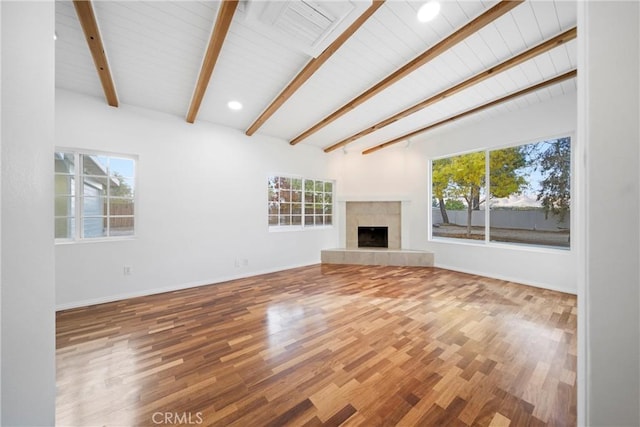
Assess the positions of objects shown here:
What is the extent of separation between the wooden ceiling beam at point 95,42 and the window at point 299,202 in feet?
8.26

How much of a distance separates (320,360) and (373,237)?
390 cm

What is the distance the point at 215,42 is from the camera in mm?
1890

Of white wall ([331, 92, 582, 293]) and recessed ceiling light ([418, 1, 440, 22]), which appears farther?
white wall ([331, 92, 582, 293])

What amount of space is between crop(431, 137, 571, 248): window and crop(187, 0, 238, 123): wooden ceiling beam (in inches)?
171

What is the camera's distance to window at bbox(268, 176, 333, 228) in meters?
4.57

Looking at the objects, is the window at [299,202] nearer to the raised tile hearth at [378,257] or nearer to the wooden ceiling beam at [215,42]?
the raised tile hearth at [378,257]

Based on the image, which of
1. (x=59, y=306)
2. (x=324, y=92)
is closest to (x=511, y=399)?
(x=324, y=92)

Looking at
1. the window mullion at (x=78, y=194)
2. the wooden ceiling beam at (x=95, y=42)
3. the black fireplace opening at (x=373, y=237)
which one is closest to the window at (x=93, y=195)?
the window mullion at (x=78, y=194)

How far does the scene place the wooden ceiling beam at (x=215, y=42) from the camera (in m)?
1.63

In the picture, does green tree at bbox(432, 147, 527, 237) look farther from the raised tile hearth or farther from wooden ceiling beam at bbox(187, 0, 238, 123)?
wooden ceiling beam at bbox(187, 0, 238, 123)

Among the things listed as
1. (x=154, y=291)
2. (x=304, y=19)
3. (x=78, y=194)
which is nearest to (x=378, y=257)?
(x=154, y=291)
